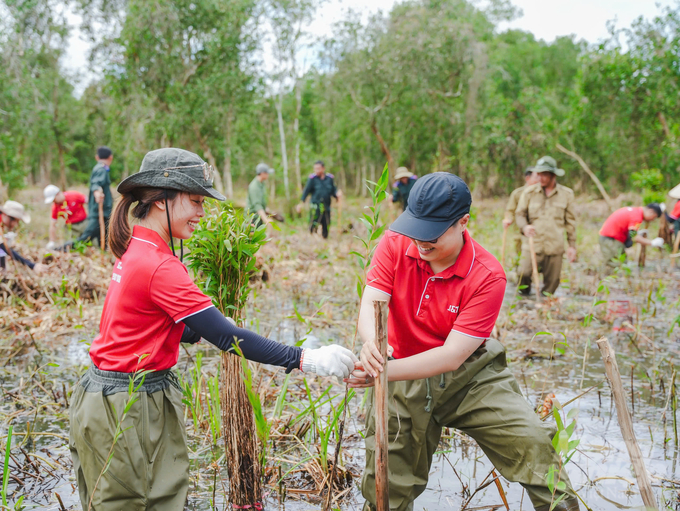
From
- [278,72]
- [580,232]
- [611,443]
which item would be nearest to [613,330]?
[611,443]

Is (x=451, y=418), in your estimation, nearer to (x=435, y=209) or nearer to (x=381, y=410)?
(x=381, y=410)

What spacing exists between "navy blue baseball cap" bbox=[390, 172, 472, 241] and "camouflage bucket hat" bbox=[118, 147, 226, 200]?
80 cm

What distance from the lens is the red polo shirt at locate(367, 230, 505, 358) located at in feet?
7.68

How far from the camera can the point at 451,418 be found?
2566mm

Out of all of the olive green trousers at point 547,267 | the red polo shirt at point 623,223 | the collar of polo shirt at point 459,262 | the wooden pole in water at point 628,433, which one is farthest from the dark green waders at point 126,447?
the red polo shirt at point 623,223

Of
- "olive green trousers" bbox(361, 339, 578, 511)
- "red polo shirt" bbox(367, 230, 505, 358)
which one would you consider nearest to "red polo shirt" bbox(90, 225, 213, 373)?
"red polo shirt" bbox(367, 230, 505, 358)

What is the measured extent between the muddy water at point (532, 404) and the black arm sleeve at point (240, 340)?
1.66ft

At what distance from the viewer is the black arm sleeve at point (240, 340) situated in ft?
6.86

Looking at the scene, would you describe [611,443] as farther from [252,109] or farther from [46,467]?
A: [252,109]

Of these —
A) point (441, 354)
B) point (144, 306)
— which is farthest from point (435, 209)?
point (144, 306)

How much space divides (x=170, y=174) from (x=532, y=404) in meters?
3.29

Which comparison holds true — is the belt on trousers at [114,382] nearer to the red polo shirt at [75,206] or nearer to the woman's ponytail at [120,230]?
the woman's ponytail at [120,230]

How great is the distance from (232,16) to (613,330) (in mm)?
17396

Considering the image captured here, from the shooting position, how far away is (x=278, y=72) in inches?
1053
